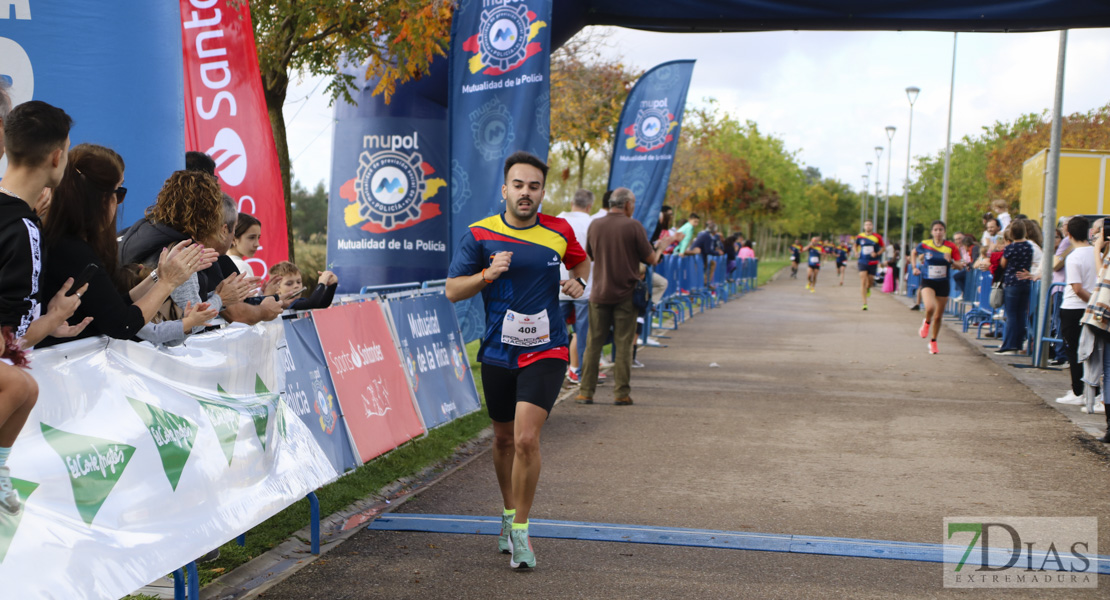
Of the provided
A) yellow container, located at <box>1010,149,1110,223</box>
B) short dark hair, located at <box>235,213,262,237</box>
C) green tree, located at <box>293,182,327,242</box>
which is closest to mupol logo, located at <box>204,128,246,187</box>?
short dark hair, located at <box>235,213,262,237</box>

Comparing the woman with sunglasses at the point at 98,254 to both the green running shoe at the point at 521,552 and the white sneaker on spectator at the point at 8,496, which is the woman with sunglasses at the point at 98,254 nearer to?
the white sneaker on spectator at the point at 8,496

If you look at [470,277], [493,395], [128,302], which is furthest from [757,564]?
[128,302]

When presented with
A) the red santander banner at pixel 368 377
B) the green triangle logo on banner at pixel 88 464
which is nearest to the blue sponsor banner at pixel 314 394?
the red santander banner at pixel 368 377

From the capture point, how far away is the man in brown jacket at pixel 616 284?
10.2 m

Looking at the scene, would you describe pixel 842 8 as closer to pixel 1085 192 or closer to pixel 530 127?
pixel 530 127

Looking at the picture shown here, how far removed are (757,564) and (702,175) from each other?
121 feet

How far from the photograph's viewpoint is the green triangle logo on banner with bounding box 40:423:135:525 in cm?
350

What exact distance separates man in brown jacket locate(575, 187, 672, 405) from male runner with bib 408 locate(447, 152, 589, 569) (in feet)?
16.0

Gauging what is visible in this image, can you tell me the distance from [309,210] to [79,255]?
40.5 metres

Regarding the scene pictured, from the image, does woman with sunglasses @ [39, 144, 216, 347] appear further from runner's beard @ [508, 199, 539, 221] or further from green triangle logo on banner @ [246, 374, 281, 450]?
runner's beard @ [508, 199, 539, 221]

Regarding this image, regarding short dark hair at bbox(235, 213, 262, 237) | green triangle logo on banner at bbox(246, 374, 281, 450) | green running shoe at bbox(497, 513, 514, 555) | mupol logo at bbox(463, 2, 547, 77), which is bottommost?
green running shoe at bbox(497, 513, 514, 555)

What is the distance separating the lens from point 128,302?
13.2ft

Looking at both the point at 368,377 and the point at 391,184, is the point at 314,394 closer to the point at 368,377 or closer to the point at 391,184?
the point at 368,377

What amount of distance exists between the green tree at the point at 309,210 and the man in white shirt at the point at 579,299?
2839 centimetres
